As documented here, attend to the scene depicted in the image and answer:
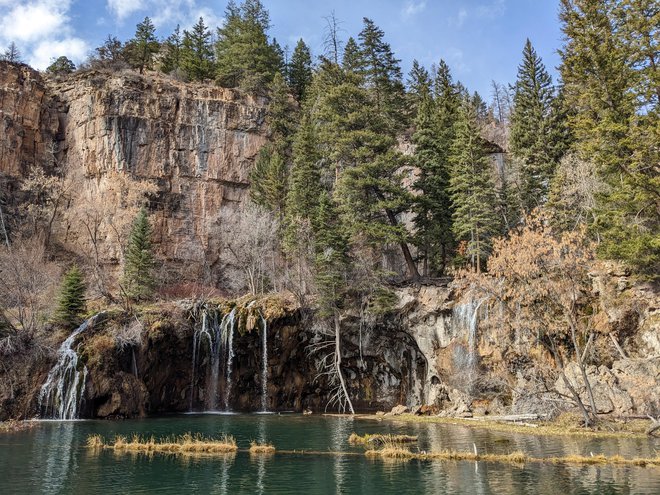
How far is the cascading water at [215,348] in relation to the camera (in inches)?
1542

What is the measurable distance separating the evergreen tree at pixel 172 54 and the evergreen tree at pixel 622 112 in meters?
49.4

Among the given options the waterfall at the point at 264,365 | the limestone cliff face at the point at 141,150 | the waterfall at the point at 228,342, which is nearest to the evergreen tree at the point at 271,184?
the limestone cliff face at the point at 141,150

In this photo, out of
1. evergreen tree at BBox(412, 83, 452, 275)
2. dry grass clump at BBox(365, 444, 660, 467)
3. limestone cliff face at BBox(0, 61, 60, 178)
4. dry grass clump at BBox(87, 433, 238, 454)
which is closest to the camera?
dry grass clump at BBox(365, 444, 660, 467)

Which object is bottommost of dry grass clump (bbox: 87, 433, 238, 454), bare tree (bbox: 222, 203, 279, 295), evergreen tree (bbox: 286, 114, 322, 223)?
dry grass clump (bbox: 87, 433, 238, 454)

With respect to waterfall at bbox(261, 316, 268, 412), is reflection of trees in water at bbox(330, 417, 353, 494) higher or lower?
lower

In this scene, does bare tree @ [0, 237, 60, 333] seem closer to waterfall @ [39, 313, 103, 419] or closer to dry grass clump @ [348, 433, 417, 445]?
waterfall @ [39, 313, 103, 419]

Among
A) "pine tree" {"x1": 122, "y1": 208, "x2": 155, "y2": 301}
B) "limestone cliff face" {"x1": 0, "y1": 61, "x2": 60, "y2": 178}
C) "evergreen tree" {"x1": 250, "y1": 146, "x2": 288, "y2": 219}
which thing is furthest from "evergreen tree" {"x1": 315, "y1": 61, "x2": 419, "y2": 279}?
"limestone cliff face" {"x1": 0, "y1": 61, "x2": 60, "y2": 178}

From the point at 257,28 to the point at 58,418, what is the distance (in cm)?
5312

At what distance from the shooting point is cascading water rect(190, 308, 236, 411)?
39.2 m

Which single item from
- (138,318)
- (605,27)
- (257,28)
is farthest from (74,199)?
(605,27)

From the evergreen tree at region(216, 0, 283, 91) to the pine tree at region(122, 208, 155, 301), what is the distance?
27.5 m

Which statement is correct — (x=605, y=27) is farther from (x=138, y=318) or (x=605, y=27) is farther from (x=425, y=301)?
(x=138, y=318)

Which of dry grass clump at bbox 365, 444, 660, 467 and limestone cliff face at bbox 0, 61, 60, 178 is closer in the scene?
dry grass clump at bbox 365, 444, 660, 467

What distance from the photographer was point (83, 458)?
18609 mm
